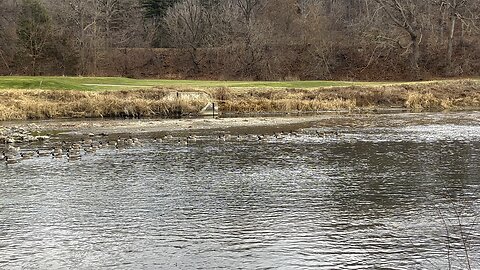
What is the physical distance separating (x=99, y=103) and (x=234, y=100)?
10994mm

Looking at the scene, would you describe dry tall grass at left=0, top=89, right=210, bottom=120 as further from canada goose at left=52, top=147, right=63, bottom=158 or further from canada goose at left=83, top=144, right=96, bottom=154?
canada goose at left=52, top=147, right=63, bottom=158

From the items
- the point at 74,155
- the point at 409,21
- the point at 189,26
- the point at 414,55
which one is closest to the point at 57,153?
the point at 74,155

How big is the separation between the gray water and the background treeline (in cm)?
4769

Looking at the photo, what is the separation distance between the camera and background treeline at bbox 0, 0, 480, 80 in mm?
74000

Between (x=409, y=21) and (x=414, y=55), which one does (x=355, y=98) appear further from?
(x=409, y=21)

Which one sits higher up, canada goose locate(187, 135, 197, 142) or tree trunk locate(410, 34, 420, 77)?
tree trunk locate(410, 34, 420, 77)

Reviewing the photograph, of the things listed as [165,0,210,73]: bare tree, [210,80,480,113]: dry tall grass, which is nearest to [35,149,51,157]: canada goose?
[210,80,480,113]: dry tall grass

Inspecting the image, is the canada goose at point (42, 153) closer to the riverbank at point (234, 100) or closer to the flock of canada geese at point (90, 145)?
the flock of canada geese at point (90, 145)

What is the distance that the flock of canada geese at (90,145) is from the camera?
88.2 feet

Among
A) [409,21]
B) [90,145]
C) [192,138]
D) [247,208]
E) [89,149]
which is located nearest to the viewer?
[247,208]

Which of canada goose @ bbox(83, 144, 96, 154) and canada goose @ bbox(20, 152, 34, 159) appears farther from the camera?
canada goose @ bbox(83, 144, 96, 154)

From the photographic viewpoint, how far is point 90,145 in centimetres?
2998

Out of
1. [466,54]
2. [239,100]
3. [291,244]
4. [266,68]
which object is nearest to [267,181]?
[291,244]

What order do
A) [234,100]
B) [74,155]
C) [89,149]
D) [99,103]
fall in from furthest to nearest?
[234,100] → [99,103] → [89,149] → [74,155]
